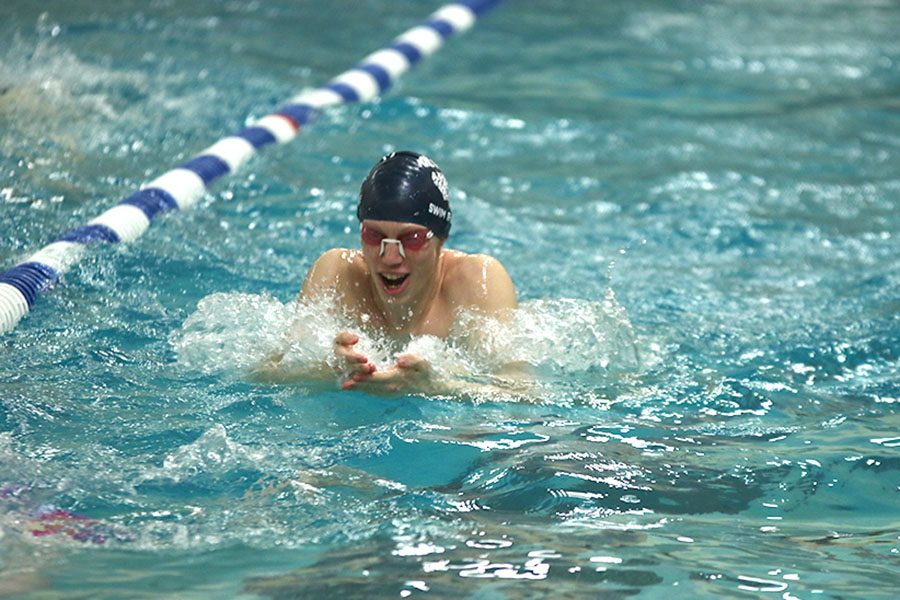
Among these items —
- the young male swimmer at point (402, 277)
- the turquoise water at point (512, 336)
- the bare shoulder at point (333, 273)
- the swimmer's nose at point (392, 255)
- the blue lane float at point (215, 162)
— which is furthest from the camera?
the blue lane float at point (215, 162)

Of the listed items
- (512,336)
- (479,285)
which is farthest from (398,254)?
(512,336)

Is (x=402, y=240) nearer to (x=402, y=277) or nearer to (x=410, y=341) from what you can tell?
(x=402, y=277)

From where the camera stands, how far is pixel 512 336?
167 inches

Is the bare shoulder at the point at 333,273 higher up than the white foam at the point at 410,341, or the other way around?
the bare shoulder at the point at 333,273

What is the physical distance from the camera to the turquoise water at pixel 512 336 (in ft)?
10.1

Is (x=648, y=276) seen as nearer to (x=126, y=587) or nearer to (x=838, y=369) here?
(x=838, y=369)

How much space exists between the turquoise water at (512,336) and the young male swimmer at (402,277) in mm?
164

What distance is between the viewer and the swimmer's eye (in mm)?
3992

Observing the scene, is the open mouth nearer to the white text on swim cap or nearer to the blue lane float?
the white text on swim cap

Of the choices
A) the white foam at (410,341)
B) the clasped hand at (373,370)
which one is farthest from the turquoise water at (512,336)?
the clasped hand at (373,370)

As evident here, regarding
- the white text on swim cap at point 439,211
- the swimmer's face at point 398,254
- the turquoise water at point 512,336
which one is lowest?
the turquoise water at point 512,336

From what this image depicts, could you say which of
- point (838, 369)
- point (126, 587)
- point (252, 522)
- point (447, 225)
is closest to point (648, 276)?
point (838, 369)

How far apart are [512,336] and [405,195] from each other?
61 cm

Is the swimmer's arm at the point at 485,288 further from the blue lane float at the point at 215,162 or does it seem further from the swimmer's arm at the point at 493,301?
the blue lane float at the point at 215,162
